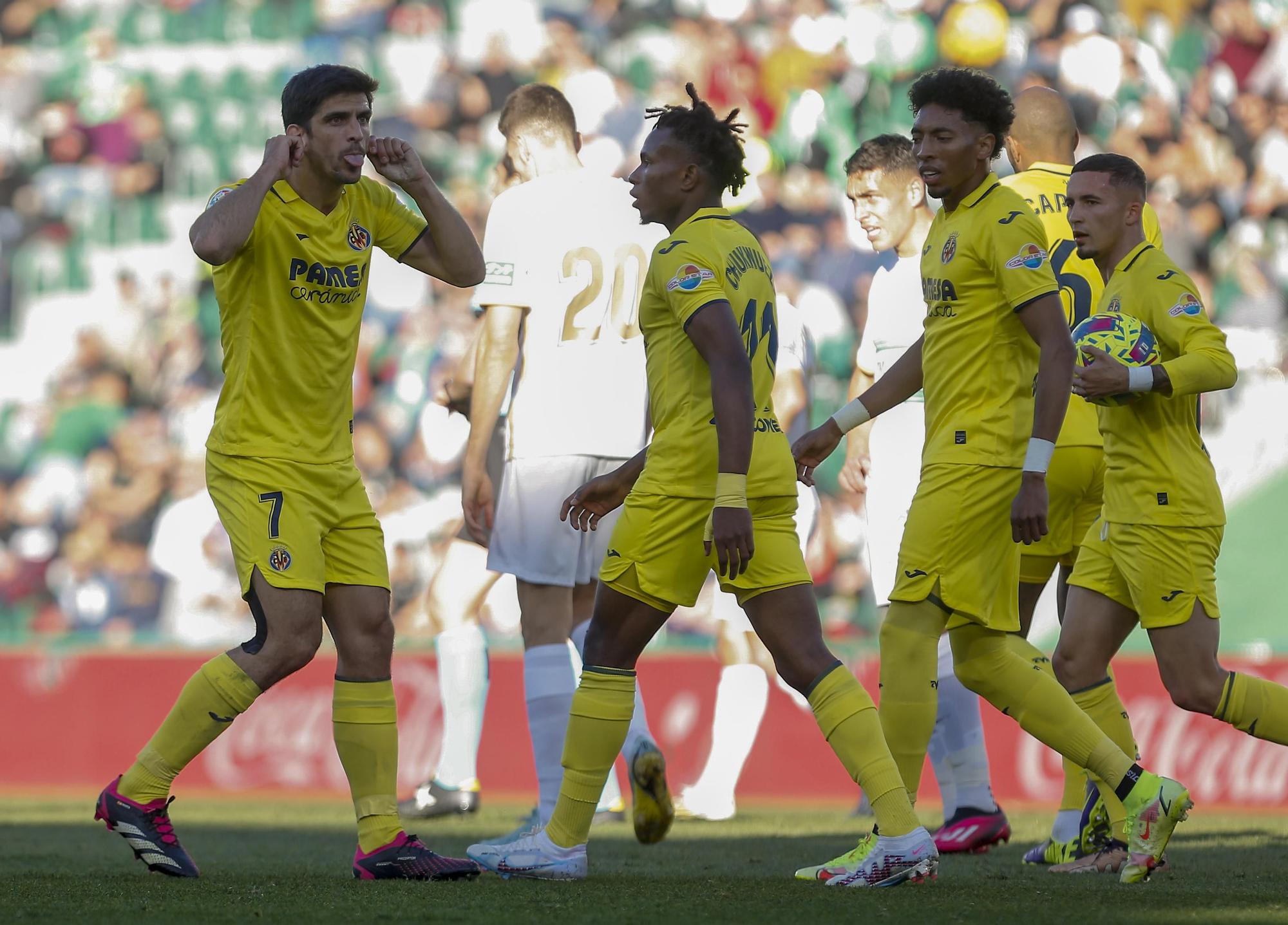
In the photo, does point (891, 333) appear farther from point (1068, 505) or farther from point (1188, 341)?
point (1188, 341)

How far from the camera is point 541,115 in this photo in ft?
22.0

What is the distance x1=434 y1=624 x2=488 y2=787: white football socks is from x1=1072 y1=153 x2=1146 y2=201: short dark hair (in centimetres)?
401

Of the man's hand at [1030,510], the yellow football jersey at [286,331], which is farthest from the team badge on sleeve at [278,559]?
the man's hand at [1030,510]

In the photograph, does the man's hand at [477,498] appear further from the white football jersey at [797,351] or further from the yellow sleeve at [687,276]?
the white football jersey at [797,351]

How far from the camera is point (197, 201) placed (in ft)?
48.4

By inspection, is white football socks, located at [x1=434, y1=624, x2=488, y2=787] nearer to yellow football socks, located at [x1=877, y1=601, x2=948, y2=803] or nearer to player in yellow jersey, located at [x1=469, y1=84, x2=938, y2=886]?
player in yellow jersey, located at [x1=469, y1=84, x2=938, y2=886]

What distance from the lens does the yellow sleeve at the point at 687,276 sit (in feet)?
14.3

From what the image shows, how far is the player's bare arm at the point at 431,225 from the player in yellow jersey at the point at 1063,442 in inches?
70.6

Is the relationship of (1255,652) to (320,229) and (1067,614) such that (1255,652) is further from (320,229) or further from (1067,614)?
(320,229)

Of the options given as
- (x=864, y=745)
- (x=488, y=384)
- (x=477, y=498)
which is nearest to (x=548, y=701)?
(x=477, y=498)

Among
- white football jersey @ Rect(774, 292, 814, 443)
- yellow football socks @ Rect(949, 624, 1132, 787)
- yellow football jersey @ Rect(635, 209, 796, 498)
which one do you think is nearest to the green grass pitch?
yellow football socks @ Rect(949, 624, 1132, 787)

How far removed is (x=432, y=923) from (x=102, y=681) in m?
7.19

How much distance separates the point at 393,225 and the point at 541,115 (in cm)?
189

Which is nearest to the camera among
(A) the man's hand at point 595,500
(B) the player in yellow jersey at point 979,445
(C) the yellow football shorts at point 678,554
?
(C) the yellow football shorts at point 678,554
